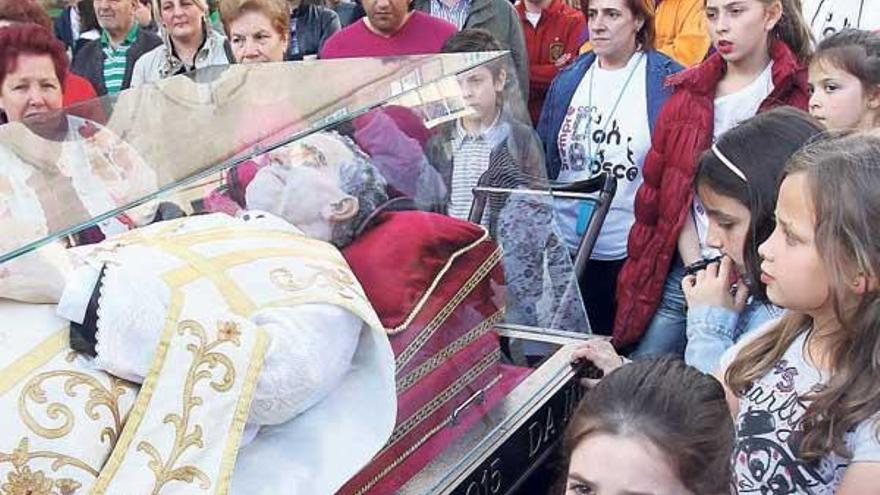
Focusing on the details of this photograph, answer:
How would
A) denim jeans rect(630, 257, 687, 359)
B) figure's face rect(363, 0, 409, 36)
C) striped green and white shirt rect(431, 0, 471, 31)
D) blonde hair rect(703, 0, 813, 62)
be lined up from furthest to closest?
striped green and white shirt rect(431, 0, 471, 31), figure's face rect(363, 0, 409, 36), blonde hair rect(703, 0, 813, 62), denim jeans rect(630, 257, 687, 359)

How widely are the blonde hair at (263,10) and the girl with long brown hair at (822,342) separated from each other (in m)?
2.25

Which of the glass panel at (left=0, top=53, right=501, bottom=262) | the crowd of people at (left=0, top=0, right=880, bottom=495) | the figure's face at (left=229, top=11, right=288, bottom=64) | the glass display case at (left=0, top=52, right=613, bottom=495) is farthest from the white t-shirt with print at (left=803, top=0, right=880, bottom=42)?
the figure's face at (left=229, top=11, right=288, bottom=64)

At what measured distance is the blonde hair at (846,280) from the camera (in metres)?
1.53

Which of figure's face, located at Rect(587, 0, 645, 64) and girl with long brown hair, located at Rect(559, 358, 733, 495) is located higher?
figure's face, located at Rect(587, 0, 645, 64)

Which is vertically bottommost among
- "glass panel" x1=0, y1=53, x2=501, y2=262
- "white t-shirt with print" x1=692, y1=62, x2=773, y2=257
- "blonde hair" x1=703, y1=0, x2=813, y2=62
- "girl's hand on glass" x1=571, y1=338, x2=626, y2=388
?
"girl's hand on glass" x1=571, y1=338, x2=626, y2=388

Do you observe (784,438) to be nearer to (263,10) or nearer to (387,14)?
(263,10)

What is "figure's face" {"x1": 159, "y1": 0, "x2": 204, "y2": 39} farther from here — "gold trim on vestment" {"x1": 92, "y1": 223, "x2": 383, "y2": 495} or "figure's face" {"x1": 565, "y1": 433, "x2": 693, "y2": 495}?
"figure's face" {"x1": 565, "y1": 433, "x2": 693, "y2": 495}

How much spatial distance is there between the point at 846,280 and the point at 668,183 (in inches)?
49.3

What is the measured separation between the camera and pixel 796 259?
1.61m

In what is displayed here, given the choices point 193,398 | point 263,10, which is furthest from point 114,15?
point 193,398

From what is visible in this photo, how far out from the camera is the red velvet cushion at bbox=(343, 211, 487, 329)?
6.04 feet

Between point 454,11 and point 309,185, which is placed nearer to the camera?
point 309,185

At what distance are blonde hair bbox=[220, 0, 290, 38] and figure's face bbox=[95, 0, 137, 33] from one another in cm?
98

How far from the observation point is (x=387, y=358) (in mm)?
1689
